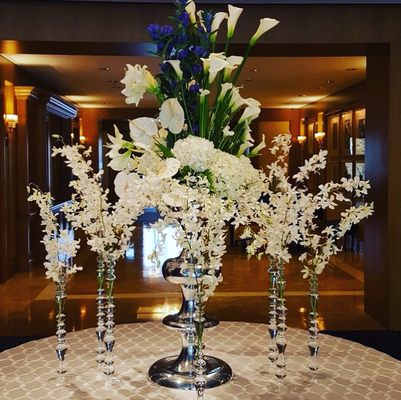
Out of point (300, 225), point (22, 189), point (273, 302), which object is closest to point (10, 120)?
point (22, 189)

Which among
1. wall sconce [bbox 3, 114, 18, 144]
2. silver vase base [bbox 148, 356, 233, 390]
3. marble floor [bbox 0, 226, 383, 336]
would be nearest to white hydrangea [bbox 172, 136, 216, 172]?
silver vase base [bbox 148, 356, 233, 390]

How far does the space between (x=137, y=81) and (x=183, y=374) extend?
93 centimetres

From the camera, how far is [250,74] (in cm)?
953

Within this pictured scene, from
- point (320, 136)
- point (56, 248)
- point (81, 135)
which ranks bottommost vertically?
point (56, 248)

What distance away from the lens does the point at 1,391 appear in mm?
1726

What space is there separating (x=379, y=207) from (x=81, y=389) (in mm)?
4181

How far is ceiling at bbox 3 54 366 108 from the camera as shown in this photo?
8164mm

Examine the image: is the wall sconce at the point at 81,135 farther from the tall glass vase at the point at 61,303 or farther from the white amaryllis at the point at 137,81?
the tall glass vase at the point at 61,303

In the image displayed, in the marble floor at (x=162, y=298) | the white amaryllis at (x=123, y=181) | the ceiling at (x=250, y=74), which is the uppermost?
the ceiling at (x=250, y=74)

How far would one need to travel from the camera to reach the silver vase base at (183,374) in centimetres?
177

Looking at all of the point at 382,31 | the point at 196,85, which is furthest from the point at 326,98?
the point at 196,85

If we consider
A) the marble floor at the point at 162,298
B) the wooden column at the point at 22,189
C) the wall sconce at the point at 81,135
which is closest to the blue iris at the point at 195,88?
the marble floor at the point at 162,298

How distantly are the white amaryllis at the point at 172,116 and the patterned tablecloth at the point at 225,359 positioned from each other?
2.61ft

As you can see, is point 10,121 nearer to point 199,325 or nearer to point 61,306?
point 61,306
